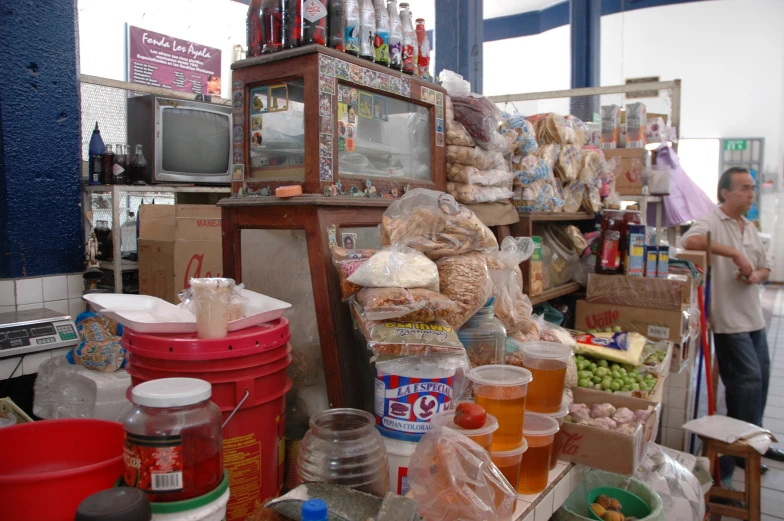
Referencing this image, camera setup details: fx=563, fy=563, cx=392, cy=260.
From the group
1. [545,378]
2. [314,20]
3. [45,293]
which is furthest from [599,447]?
[45,293]

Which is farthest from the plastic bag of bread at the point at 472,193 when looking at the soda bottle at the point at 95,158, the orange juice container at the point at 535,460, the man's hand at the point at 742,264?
the man's hand at the point at 742,264

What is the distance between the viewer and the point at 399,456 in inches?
53.1

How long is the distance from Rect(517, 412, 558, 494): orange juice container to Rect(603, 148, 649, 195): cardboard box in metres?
3.34

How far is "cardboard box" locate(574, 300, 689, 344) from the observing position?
3080 mm

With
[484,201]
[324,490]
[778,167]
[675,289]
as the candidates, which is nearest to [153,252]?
[484,201]

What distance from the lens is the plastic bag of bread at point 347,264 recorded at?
1.55 meters

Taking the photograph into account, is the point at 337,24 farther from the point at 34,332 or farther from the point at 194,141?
the point at 194,141

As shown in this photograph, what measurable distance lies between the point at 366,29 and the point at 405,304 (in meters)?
0.92

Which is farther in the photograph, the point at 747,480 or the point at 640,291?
the point at 640,291

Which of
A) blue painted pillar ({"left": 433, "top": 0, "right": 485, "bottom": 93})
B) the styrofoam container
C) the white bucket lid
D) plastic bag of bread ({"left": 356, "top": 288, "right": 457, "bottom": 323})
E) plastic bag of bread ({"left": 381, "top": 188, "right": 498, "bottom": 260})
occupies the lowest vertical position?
the styrofoam container

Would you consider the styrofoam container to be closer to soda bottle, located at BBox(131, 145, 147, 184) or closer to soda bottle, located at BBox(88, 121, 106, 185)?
soda bottle, located at BBox(88, 121, 106, 185)

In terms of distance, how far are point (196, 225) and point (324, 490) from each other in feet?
7.22

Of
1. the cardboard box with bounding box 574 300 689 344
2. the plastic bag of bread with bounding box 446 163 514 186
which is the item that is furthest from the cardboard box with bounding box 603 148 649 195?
the plastic bag of bread with bounding box 446 163 514 186

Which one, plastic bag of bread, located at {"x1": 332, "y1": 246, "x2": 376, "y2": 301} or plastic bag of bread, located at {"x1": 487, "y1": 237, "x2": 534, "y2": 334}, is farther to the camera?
plastic bag of bread, located at {"x1": 487, "y1": 237, "x2": 534, "y2": 334}
